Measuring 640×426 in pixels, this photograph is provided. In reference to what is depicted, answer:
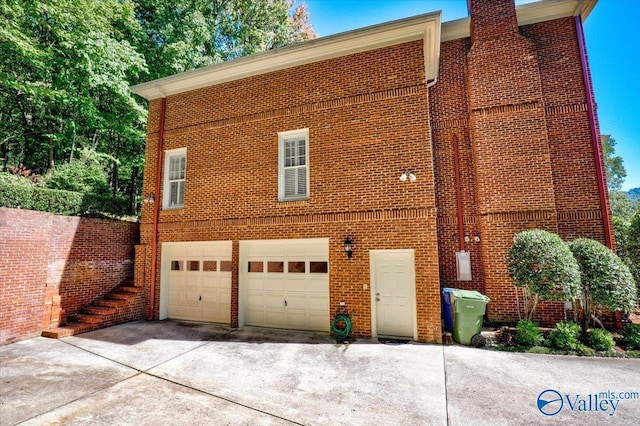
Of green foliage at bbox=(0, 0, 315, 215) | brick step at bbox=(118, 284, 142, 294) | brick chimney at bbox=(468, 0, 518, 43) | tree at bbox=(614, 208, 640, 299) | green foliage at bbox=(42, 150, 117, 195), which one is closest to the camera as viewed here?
brick chimney at bbox=(468, 0, 518, 43)

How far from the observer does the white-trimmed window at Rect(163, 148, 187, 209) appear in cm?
938

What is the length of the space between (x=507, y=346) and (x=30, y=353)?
10.0 meters

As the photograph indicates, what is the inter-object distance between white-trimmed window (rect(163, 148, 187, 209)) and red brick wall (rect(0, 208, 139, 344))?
1793 mm

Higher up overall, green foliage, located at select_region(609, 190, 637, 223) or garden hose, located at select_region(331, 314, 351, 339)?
green foliage, located at select_region(609, 190, 637, 223)

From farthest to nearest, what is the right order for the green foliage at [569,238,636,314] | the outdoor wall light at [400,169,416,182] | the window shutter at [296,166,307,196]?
1. the window shutter at [296,166,307,196]
2. the outdoor wall light at [400,169,416,182]
3. the green foliage at [569,238,636,314]

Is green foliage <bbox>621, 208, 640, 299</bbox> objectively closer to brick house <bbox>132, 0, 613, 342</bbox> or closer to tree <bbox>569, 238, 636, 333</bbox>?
brick house <bbox>132, 0, 613, 342</bbox>

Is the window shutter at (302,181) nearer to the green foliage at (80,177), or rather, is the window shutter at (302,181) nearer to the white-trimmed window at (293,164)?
the white-trimmed window at (293,164)

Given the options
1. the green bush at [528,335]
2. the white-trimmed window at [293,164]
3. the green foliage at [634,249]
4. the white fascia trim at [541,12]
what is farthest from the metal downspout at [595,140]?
the white-trimmed window at [293,164]

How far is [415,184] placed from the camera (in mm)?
6863

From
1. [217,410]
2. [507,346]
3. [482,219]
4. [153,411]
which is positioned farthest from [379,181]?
[153,411]

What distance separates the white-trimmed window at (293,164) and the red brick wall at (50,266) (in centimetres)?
572

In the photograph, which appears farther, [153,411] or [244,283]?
[244,283]

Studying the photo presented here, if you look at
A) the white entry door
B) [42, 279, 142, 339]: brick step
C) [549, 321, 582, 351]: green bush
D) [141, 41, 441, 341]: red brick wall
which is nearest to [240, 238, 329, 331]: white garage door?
[141, 41, 441, 341]: red brick wall

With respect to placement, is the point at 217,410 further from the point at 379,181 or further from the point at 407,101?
the point at 407,101
